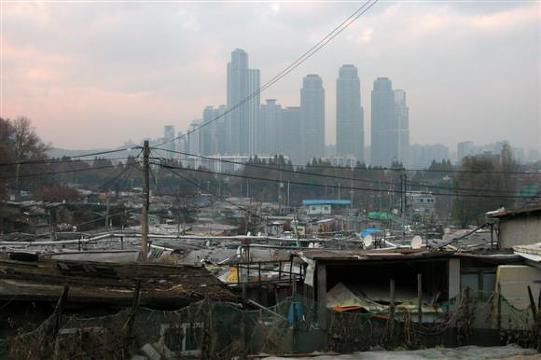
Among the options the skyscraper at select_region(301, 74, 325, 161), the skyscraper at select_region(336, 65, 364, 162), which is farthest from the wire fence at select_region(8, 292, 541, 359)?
the skyscraper at select_region(301, 74, 325, 161)

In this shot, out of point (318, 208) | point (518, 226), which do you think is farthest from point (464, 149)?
point (518, 226)

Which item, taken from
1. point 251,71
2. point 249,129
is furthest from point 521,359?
point 249,129

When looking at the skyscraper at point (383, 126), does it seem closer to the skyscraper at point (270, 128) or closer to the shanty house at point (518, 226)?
the skyscraper at point (270, 128)

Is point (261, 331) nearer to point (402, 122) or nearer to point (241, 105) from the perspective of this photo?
point (241, 105)

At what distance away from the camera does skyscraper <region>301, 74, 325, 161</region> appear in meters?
40.4

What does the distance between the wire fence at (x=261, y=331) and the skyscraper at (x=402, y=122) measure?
30436mm

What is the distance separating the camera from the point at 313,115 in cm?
4244

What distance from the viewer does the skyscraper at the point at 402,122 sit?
140 ft

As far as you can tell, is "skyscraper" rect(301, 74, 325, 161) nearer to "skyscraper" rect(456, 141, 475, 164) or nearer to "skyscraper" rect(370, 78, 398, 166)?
"skyscraper" rect(370, 78, 398, 166)

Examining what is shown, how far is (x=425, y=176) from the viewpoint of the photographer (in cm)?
6162

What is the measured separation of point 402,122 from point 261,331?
3751 centimetres

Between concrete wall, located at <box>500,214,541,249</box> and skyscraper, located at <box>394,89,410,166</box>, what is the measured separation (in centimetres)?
2328

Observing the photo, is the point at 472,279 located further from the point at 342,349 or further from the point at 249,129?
the point at 249,129

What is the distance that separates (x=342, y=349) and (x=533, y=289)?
6810 millimetres
